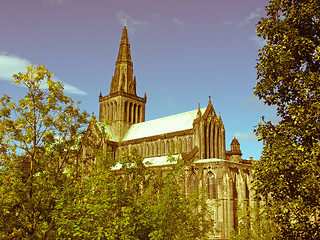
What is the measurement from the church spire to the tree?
66.5m

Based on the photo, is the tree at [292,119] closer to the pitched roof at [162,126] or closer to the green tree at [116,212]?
the green tree at [116,212]

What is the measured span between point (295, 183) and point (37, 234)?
1098 centimetres

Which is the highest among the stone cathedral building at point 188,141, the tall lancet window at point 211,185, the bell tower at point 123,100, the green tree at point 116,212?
the bell tower at point 123,100

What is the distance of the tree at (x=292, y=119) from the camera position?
40.8ft

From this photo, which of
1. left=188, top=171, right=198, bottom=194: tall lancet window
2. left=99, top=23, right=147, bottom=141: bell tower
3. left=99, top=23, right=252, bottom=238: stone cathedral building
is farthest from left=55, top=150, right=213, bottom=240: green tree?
left=99, top=23, right=147, bottom=141: bell tower

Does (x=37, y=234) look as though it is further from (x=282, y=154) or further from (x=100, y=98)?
(x=100, y=98)

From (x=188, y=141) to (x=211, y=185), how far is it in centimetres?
1193

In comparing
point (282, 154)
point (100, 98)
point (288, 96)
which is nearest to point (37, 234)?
point (282, 154)

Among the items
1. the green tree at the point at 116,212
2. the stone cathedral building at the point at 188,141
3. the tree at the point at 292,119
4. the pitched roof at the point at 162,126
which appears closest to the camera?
the tree at the point at 292,119

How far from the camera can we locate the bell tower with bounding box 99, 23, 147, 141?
258 feet

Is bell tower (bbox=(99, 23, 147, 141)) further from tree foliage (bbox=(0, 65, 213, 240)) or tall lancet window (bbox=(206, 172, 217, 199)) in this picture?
tree foliage (bbox=(0, 65, 213, 240))

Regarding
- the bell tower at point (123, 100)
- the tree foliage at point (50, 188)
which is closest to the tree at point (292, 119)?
the tree foliage at point (50, 188)

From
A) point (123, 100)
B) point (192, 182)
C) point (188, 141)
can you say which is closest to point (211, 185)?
point (192, 182)

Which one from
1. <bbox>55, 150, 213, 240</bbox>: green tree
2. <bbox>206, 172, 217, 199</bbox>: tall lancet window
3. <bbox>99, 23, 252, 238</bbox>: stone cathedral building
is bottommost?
<bbox>55, 150, 213, 240</bbox>: green tree
